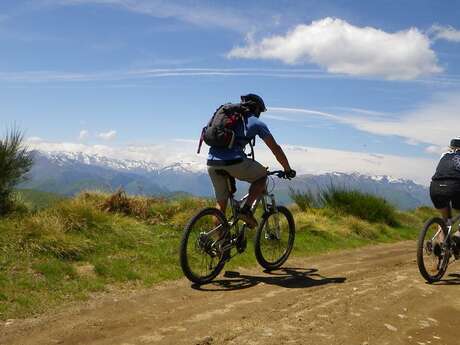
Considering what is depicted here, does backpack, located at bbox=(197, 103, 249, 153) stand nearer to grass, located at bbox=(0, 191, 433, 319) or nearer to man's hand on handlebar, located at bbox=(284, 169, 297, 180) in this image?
man's hand on handlebar, located at bbox=(284, 169, 297, 180)

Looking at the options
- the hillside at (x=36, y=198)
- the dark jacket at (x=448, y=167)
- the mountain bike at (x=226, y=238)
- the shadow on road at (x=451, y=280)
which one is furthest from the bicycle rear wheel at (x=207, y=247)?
the hillside at (x=36, y=198)

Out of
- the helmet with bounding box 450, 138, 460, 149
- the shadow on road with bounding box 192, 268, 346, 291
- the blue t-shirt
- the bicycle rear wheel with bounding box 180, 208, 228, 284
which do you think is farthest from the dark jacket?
the bicycle rear wheel with bounding box 180, 208, 228, 284

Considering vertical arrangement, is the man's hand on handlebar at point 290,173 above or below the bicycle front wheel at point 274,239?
above

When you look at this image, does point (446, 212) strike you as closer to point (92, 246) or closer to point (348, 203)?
point (92, 246)

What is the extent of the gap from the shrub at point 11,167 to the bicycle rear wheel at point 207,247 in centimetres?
414

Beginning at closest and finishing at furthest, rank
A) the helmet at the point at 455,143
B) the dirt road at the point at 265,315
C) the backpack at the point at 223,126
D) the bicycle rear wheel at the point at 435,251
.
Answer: the dirt road at the point at 265,315
the backpack at the point at 223,126
the bicycle rear wheel at the point at 435,251
the helmet at the point at 455,143

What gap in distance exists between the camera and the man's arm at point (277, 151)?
6.91 metres

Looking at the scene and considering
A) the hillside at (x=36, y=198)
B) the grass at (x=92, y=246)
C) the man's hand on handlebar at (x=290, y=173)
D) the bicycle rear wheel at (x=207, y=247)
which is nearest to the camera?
the grass at (x=92, y=246)

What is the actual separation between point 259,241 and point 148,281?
6.44ft

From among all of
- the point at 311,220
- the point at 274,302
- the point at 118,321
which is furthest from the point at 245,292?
the point at 311,220

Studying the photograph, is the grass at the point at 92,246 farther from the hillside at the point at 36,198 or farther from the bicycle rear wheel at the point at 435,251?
the bicycle rear wheel at the point at 435,251

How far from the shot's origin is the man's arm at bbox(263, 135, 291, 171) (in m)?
6.91

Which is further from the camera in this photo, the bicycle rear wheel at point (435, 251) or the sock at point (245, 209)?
the bicycle rear wheel at point (435, 251)

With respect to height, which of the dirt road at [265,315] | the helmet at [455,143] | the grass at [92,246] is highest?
the helmet at [455,143]
